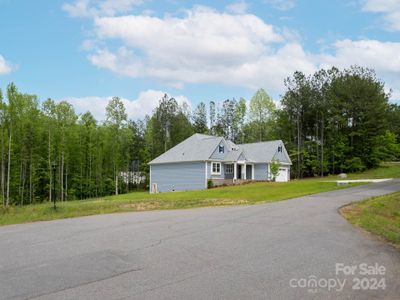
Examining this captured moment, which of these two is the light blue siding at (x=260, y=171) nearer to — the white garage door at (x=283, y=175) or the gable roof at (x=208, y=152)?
the gable roof at (x=208, y=152)

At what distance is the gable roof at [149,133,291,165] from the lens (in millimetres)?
41697

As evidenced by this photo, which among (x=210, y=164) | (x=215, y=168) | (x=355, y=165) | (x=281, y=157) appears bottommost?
(x=215, y=168)

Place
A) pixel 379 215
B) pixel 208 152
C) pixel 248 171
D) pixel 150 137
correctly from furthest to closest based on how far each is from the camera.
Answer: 1. pixel 150 137
2. pixel 248 171
3. pixel 208 152
4. pixel 379 215

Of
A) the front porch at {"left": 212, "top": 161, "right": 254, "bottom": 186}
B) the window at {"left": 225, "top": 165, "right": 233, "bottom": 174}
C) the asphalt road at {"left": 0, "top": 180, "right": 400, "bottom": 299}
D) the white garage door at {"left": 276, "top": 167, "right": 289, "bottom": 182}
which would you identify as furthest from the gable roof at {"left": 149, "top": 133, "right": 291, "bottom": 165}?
the asphalt road at {"left": 0, "top": 180, "right": 400, "bottom": 299}

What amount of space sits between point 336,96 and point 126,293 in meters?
Result: 50.1

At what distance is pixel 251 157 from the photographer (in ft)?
156

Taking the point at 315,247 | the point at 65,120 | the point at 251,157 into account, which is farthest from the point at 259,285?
the point at 65,120

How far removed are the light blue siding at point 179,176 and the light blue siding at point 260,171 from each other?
8.89m

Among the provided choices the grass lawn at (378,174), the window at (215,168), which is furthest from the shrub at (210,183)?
the grass lawn at (378,174)

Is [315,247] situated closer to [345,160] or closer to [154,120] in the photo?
[345,160]

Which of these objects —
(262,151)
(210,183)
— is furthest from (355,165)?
(210,183)

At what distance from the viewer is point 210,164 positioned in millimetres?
40656

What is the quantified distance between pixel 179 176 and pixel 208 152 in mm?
4283

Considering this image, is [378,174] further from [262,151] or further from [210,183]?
[210,183]
